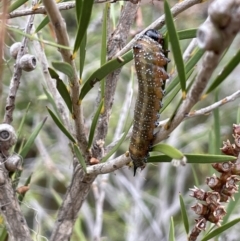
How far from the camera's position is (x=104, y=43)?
1.49ft

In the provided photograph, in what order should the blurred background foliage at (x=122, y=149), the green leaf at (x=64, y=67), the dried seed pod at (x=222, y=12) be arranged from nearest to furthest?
the dried seed pod at (x=222, y=12) < the green leaf at (x=64, y=67) < the blurred background foliage at (x=122, y=149)

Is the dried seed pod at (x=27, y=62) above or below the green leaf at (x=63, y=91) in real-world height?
above

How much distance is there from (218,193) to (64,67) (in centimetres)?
20

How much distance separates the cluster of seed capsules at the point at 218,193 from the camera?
1.46 feet

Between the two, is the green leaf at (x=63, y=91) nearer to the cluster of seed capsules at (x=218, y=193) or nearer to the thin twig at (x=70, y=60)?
the thin twig at (x=70, y=60)

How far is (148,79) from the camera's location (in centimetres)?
42

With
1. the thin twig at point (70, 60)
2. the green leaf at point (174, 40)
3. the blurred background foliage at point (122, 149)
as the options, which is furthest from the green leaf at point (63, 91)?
the blurred background foliage at point (122, 149)

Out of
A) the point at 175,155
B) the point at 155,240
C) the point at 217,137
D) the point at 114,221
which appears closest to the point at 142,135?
the point at 175,155

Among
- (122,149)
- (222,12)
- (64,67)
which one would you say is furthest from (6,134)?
(122,149)

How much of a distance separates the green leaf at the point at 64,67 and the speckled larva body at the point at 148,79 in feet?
0.22

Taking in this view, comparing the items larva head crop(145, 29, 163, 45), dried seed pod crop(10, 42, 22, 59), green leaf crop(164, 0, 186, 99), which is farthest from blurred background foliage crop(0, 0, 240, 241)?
green leaf crop(164, 0, 186, 99)

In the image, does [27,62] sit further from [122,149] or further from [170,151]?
[122,149]

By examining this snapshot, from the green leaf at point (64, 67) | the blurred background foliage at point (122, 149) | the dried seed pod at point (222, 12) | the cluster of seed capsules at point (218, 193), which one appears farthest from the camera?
the blurred background foliage at point (122, 149)

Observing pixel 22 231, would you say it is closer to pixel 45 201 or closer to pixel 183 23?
pixel 183 23
